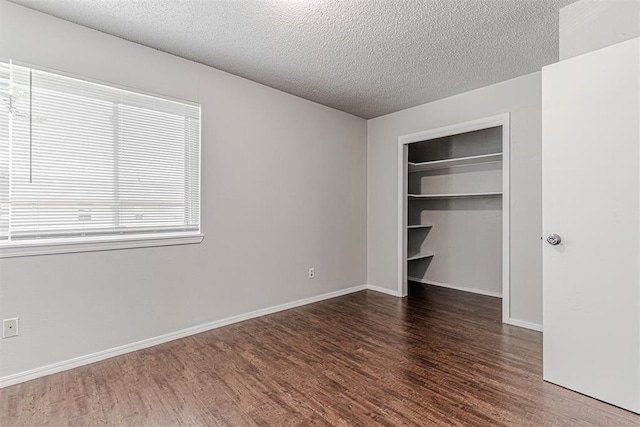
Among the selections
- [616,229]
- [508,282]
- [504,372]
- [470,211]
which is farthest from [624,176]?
[470,211]

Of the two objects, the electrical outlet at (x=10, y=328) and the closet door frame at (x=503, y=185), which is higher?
the closet door frame at (x=503, y=185)

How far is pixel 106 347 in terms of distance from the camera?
2.49 metres

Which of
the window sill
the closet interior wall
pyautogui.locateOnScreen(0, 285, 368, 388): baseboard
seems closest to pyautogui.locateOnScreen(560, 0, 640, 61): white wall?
the closet interior wall

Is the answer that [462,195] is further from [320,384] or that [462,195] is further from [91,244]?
[91,244]

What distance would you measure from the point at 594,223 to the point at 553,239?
0.23 m

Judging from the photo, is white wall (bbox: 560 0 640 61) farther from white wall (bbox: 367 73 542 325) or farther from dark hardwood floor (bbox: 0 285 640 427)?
dark hardwood floor (bbox: 0 285 640 427)

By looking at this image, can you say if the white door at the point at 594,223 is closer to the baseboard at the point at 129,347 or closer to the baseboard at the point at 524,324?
the baseboard at the point at 524,324

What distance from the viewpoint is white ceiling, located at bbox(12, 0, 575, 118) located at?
7.03 feet

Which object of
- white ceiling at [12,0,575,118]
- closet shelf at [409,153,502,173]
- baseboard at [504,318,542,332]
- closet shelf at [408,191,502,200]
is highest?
white ceiling at [12,0,575,118]

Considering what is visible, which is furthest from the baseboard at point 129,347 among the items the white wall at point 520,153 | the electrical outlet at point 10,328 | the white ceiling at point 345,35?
the white ceiling at point 345,35

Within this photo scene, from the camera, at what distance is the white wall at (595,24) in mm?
1882

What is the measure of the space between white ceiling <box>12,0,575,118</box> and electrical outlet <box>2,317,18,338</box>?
211 cm

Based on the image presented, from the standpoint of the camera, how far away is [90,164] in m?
2.42

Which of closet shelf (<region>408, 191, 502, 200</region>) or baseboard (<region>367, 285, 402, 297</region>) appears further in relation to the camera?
baseboard (<region>367, 285, 402, 297</region>)
